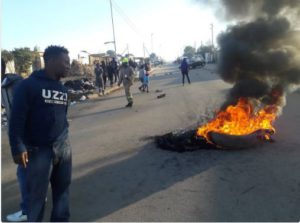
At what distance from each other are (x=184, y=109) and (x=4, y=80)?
8.19 metres

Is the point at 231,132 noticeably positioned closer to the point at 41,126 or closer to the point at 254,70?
the point at 254,70

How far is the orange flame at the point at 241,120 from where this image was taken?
6.79m

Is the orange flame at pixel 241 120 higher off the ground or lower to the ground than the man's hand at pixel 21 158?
lower

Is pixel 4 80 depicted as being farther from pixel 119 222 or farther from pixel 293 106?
pixel 293 106

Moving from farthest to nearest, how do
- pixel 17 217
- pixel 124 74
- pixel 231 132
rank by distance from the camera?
1. pixel 124 74
2. pixel 231 132
3. pixel 17 217

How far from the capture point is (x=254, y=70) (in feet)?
26.1

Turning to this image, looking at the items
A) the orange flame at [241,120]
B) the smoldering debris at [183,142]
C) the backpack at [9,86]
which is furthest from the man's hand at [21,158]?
the orange flame at [241,120]

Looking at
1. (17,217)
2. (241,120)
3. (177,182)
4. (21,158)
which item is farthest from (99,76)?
(21,158)

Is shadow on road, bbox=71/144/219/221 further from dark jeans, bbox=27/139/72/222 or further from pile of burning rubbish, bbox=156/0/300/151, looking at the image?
dark jeans, bbox=27/139/72/222

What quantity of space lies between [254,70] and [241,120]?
57.2 inches

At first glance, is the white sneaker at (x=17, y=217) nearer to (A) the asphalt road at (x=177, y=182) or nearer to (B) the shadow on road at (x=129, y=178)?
(A) the asphalt road at (x=177, y=182)

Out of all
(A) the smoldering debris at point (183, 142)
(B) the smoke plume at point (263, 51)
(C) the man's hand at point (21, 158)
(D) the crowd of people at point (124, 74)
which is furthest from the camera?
(D) the crowd of people at point (124, 74)

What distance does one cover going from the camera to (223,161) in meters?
5.90

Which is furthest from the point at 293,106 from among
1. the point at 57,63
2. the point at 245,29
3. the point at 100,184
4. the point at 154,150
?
the point at 57,63
